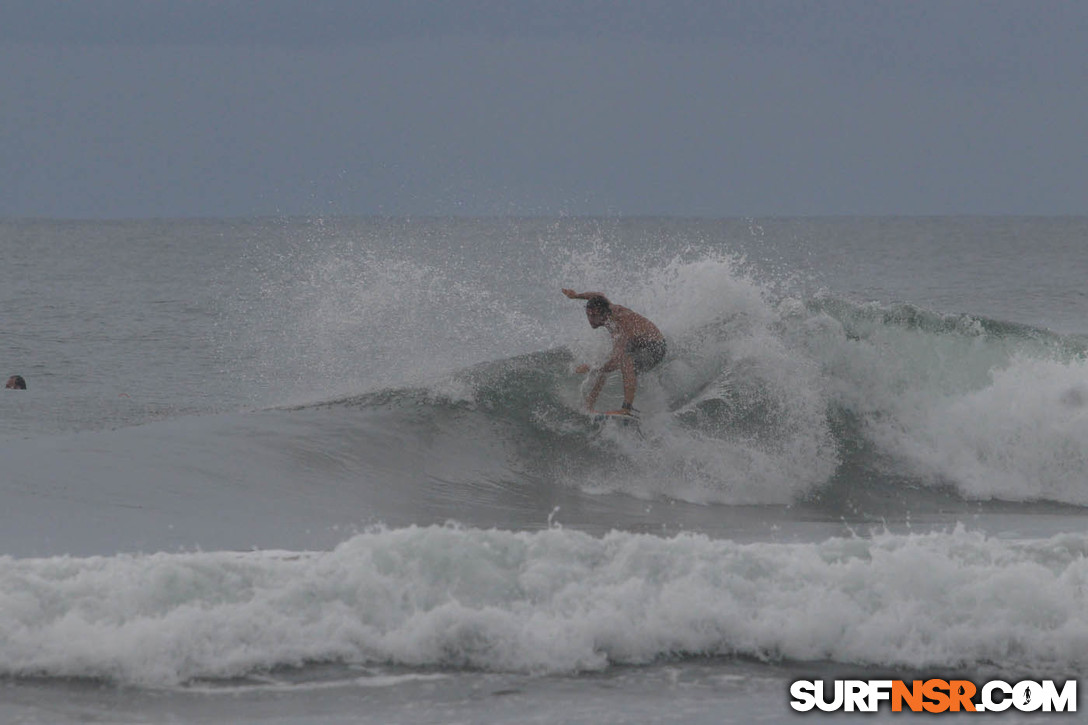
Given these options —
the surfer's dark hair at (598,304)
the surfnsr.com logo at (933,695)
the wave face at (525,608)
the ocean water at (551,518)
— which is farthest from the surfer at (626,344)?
the surfnsr.com logo at (933,695)

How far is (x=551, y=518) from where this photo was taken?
10711mm

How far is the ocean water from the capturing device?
6.66 metres

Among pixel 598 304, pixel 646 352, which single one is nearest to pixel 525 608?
pixel 598 304

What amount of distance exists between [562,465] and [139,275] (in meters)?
46.3

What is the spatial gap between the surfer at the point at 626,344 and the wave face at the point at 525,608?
4879 millimetres

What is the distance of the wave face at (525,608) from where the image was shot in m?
6.77

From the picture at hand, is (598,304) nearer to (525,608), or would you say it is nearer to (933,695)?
(525,608)

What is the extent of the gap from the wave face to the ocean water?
2 centimetres

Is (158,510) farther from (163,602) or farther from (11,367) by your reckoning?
(11,367)

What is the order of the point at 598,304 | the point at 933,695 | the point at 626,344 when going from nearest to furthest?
the point at 933,695 → the point at 598,304 → the point at 626,344

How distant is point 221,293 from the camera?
44.9 m

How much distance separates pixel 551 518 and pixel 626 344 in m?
2.62

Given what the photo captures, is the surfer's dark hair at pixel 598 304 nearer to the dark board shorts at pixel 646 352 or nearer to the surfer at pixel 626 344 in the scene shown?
the surfer at pixel 626 344

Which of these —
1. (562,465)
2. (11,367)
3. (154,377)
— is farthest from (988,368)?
(11,367)
